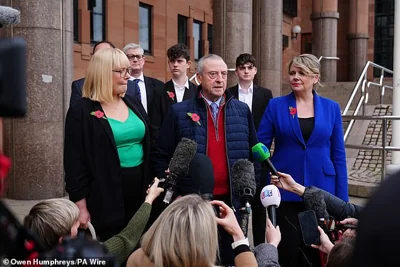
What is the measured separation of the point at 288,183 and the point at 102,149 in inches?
45.0

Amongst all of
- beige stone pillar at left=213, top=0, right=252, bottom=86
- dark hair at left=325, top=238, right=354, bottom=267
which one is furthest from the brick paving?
dark hair at left=325, top=238, right=354, bottom=267

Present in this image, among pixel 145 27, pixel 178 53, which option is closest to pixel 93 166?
pixel 178 53

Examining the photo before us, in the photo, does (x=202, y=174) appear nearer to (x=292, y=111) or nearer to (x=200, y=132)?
(x=200, y=132)

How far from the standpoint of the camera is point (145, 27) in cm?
1598

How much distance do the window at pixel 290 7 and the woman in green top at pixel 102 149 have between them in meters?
20.6

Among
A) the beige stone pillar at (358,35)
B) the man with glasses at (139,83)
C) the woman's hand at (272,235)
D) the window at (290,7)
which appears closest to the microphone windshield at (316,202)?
the woman's hand at (272,235)

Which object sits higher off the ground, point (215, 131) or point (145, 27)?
point (145, 27)

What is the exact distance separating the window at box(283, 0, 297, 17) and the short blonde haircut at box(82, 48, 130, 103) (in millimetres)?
20626

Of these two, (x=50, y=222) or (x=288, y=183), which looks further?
(x=288, y=183)

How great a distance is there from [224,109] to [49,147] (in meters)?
4.18

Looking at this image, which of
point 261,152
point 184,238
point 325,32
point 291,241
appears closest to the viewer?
point 184,238

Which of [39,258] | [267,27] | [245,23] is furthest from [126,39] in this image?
[39,258]

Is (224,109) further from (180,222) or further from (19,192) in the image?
(19,192)

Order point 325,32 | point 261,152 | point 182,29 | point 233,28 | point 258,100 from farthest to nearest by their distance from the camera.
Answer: point 325,32 < point 182,29 < point 233,28 < point 258,100 < point 261,152
